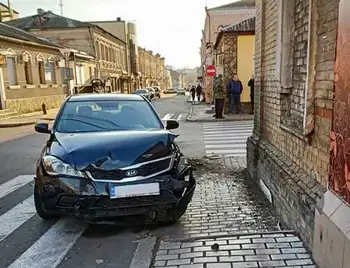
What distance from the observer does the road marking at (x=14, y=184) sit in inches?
252

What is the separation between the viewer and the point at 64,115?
5.61 metres

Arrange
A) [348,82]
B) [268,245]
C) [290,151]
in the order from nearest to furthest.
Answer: [348,82] < [268,245] < [290,151]

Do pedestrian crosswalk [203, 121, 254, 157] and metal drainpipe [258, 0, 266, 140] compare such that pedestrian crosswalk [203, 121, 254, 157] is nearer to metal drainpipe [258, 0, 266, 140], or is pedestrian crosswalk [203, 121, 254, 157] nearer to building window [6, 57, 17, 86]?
metal drainpipe [258, 0, 266, 140]

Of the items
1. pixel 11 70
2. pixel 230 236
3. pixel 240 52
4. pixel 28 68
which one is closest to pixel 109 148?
pixel 230 236

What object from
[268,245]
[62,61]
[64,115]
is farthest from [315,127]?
[62,61]

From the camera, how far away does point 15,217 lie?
5.12 metres

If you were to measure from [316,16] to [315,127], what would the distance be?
3.51ft

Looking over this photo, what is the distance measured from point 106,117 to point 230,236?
2.62 metres

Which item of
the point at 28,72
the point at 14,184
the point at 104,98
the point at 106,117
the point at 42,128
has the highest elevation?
the point at 28,72

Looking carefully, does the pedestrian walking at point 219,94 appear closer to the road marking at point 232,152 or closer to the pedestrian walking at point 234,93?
the pedestrian walking at point 234,93

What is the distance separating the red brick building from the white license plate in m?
1.55

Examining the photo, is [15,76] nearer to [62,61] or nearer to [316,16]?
[62,61]

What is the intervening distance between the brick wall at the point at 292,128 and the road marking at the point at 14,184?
427 cm

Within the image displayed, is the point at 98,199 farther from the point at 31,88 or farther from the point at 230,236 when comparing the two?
the point at 31,88
